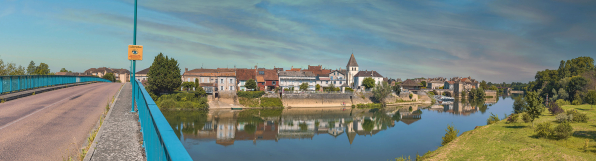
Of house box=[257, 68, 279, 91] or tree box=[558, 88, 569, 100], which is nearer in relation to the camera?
tree box=[558, 88, 569, 100]

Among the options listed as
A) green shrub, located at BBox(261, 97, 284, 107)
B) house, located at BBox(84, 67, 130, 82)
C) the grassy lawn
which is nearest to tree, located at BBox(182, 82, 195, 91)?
green shrub, located at BBox(261, 97, 284, 107)

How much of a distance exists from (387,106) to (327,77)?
75.4 feet

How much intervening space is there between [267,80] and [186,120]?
120 feet

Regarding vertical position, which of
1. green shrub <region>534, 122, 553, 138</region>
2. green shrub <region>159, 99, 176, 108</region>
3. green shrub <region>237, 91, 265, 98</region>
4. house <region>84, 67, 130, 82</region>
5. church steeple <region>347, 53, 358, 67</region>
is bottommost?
green shrub <region>159, 99, 176, 108</region>

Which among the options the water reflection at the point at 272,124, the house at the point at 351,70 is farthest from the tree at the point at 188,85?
the house at the point at 351,70

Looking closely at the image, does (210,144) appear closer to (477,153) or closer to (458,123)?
(477,153)

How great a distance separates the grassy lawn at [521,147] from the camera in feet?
54.6

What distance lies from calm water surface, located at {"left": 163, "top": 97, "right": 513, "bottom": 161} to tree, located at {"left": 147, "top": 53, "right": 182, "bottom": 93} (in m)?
6.83

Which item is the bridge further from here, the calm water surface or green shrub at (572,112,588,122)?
green shrub at (572,112,588,122)

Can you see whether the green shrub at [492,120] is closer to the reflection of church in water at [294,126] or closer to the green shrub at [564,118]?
the green shrub at [564,118]

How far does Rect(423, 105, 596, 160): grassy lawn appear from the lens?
1664 centimetres

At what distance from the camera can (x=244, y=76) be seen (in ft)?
262

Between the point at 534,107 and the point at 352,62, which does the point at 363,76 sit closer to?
the point at 352,62

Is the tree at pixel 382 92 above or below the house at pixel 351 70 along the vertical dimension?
below
